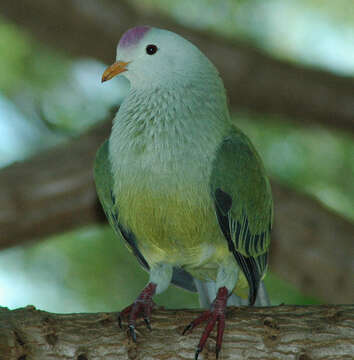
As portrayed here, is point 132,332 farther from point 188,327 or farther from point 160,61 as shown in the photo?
point 160,61

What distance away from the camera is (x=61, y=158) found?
18.9 ft

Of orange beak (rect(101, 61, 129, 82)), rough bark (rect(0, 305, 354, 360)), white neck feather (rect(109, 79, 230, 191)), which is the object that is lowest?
rough bark (rect(0, 305, 354, 360))

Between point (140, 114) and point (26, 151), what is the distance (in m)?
3.37

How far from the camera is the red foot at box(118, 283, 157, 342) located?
11.2ft

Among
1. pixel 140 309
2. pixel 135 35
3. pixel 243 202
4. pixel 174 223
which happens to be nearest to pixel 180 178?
pixel 174 223

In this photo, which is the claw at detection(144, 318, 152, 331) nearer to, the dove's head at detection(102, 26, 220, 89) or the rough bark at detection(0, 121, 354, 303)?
the dove's head at detection(102, 26, 220, 89)

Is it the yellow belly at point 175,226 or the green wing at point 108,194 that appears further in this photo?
the green wing at point 108,194

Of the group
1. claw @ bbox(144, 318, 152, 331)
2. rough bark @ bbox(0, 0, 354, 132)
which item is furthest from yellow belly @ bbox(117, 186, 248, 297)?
rough bark @ bbox(0, 0, 354, 132)

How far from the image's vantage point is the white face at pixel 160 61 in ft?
12.6

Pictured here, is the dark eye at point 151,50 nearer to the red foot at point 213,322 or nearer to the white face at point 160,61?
the white face at point 160,61

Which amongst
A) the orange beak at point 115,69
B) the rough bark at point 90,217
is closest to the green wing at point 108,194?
the orange beak at point 115,69

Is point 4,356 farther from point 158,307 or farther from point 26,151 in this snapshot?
point 26,151

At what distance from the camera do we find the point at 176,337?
11.0 feet

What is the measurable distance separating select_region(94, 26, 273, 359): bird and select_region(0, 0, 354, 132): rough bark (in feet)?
8.37
